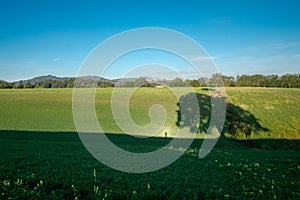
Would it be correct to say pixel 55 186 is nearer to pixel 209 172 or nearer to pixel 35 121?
pixel 209 172

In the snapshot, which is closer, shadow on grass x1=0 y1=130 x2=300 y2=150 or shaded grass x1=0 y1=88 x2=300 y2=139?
shadow on grass x1=0 y1=130 x2=300 y2=150

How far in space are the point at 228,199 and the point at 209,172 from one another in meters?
3.16

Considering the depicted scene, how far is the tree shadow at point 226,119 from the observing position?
34250 millimetres

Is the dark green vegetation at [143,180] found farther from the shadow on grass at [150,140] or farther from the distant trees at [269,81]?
the distant trees at [269,81]

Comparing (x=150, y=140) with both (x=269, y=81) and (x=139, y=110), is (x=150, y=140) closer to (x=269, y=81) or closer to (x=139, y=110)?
(x=139, y=110)

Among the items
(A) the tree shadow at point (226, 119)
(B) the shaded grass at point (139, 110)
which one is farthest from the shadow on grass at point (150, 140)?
(A) the tree shadow at point (226, 119)

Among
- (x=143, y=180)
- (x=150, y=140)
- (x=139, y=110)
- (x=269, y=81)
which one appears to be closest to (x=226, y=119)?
(x=139, y=110)

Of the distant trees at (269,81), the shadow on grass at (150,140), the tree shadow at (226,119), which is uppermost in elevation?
the distant trees at (269,81)

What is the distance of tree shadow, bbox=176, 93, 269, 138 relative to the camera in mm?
34250

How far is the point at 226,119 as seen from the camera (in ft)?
123

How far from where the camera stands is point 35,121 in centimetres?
3388

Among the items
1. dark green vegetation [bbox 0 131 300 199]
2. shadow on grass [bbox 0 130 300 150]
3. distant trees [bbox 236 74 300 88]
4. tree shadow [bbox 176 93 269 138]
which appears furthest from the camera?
distant trees [bbox 236 74 300 88]

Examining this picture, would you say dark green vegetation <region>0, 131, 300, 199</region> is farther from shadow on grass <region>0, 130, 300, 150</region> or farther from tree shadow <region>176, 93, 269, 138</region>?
tree shadow <region>176, 93, 269, 138</region>

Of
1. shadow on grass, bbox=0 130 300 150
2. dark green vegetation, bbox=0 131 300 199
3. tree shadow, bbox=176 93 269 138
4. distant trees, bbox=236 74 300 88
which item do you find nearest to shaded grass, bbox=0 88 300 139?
tree shadow, bbox=176 93 269 138
